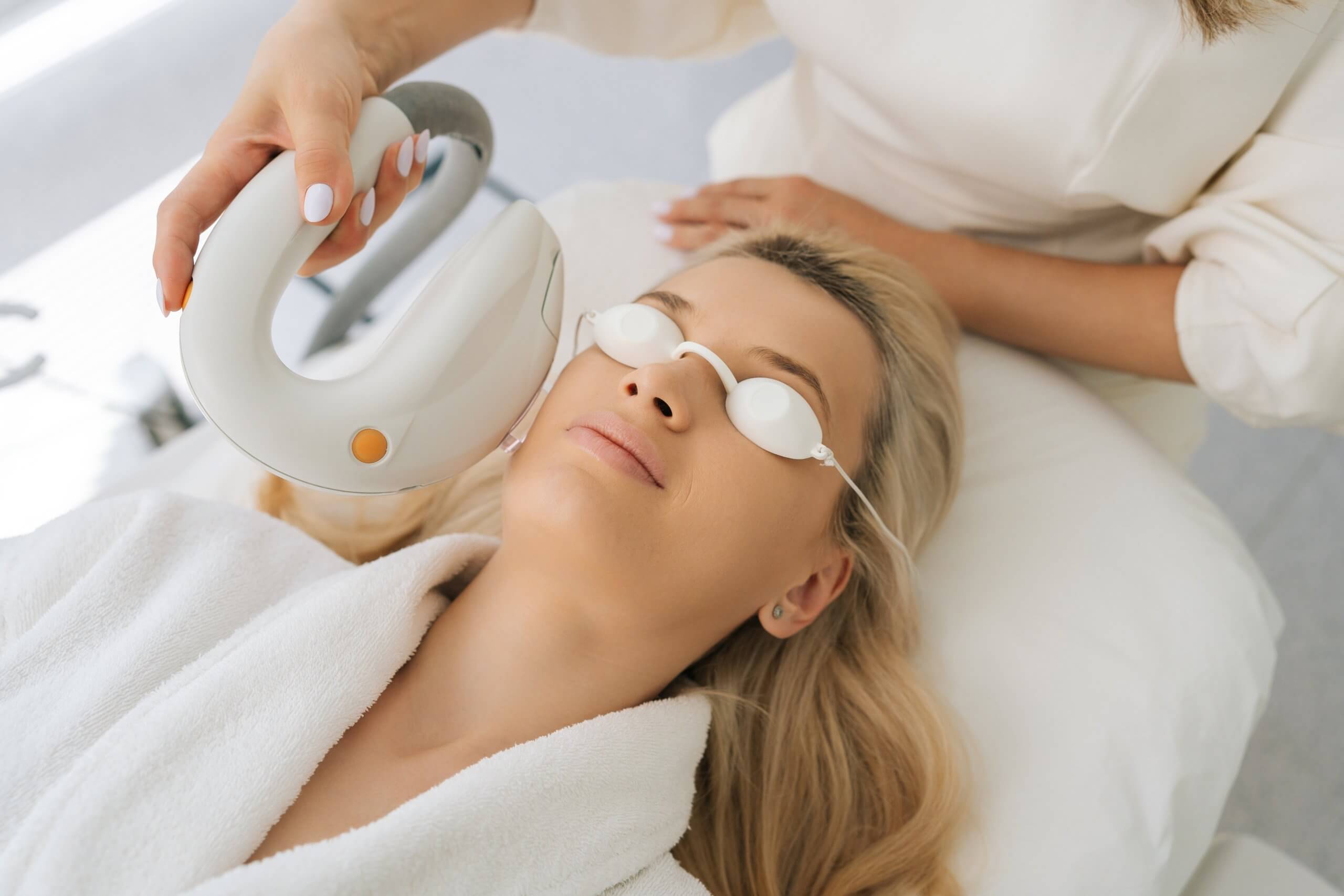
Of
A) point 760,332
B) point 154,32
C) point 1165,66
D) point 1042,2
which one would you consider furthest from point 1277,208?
point 154,32

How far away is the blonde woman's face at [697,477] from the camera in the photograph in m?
0.89

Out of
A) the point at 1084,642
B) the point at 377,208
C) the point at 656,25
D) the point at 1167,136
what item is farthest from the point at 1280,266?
the point at 377,208

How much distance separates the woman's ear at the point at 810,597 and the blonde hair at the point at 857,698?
3cm

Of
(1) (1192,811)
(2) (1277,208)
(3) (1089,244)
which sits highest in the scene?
(2) (1277,208)

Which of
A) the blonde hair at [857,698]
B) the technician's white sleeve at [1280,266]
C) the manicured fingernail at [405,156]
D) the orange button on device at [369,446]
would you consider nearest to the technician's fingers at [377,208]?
the manicured fingernail at [405,156]

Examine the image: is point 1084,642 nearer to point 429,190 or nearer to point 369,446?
point 369,446

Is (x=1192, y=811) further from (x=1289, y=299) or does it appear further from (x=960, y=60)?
(x=960, y=60)

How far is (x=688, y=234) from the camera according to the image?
57.3 inches

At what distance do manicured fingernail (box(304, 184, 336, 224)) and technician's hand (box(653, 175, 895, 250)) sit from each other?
680 mm

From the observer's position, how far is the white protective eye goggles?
921 millimetres

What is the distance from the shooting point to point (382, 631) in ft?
3.17

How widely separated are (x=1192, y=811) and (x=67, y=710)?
4.06 ft

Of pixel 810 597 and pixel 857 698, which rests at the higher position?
pixel 810 597

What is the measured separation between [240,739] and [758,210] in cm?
99
